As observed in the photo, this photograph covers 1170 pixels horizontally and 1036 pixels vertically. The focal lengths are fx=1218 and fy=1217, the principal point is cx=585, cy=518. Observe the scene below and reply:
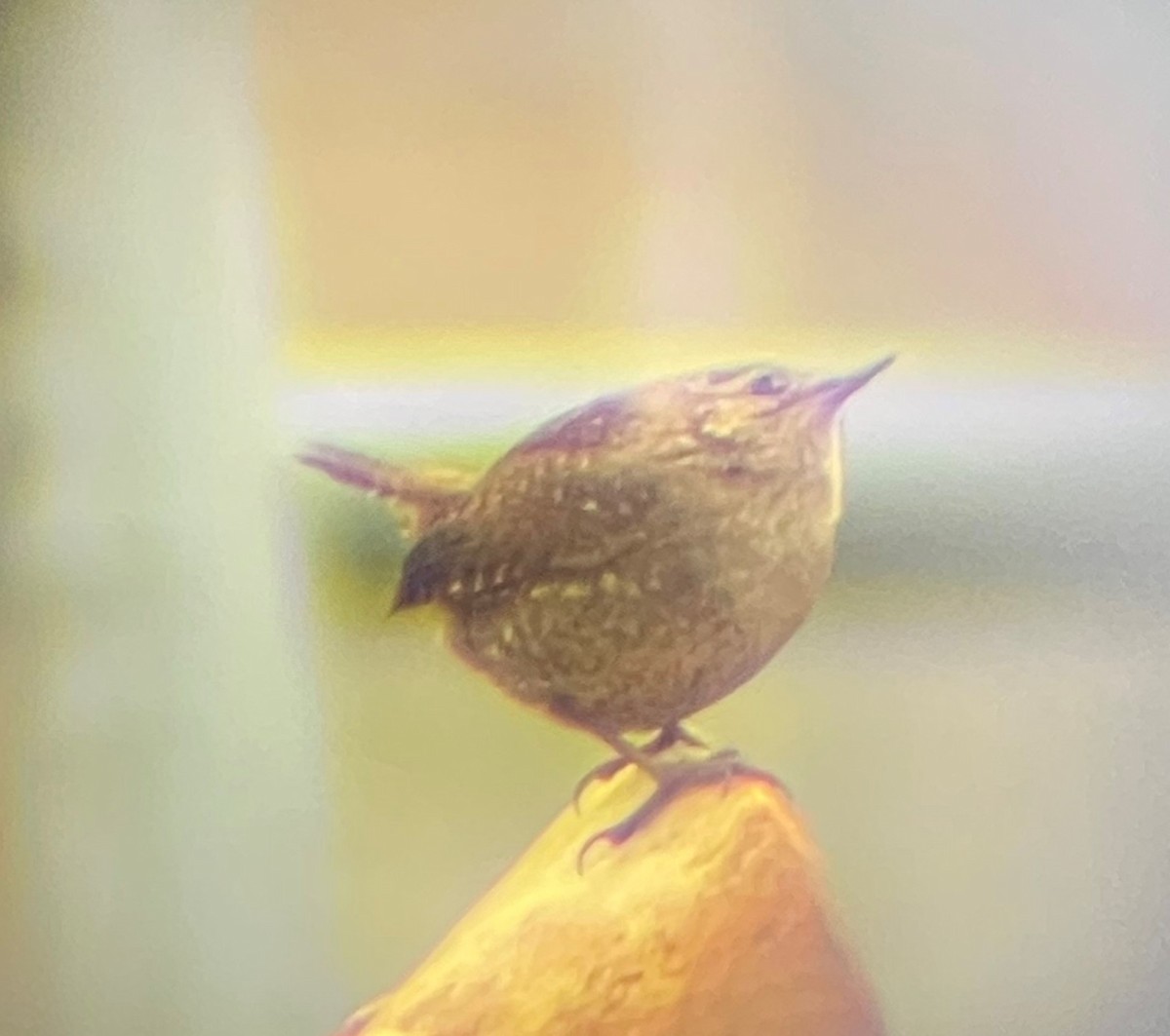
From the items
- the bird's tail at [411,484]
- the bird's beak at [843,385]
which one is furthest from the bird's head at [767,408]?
the bird's tail at [411,484]

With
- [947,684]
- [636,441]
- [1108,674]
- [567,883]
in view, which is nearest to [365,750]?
[567,883]

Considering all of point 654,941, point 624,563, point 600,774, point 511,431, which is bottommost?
point 654,941

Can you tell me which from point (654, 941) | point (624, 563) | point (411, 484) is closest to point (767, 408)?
point (624, 563)

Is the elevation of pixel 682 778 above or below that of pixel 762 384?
below

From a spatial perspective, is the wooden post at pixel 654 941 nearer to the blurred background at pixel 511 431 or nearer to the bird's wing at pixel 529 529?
the blurred background at pixel 511 431

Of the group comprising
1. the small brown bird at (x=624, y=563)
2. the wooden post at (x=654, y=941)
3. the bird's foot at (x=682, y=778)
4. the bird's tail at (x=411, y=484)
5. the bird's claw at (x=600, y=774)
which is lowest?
the wooden post at (x=654, y=941)

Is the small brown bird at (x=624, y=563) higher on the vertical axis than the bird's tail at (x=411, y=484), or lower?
lower

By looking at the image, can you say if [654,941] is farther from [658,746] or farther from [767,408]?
[767,408]

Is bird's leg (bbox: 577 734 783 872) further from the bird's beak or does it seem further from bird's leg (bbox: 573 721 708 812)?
the bird's beak
